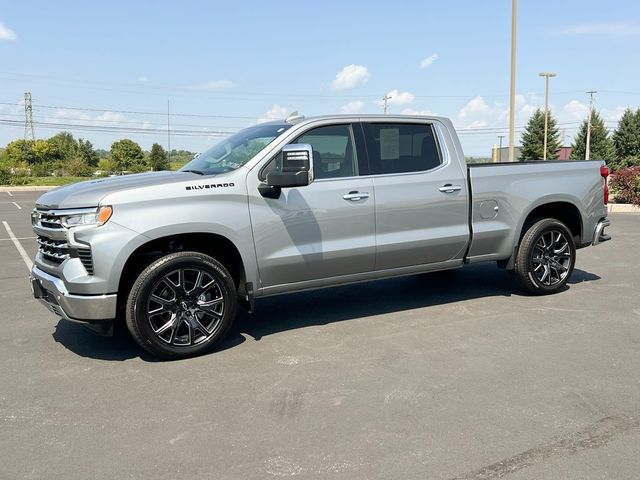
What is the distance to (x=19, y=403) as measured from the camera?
3812mm

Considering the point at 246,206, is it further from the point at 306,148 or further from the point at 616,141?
the point at 616,141

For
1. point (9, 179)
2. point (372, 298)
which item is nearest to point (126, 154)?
point (9, 179)

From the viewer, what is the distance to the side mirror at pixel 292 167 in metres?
4.60

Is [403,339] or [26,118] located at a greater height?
[26,118]

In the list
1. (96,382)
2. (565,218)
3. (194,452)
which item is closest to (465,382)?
(194,452)

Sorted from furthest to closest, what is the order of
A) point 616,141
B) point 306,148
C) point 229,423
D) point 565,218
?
point 616,141 < point 565,218 < point 306,148 < point 229,423

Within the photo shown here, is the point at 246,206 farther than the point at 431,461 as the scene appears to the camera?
Yes

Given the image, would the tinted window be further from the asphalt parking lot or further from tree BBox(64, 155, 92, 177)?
tree BBox(64, 155, 92, 177)

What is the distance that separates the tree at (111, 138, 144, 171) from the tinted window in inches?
3339

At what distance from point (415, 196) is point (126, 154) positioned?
290 ft

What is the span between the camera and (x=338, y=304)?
20.5ft

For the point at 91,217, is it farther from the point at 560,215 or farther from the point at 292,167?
the point at 560,215

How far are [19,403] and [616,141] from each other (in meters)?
72.5

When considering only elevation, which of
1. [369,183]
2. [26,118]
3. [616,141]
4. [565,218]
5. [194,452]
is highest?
[26,118]
